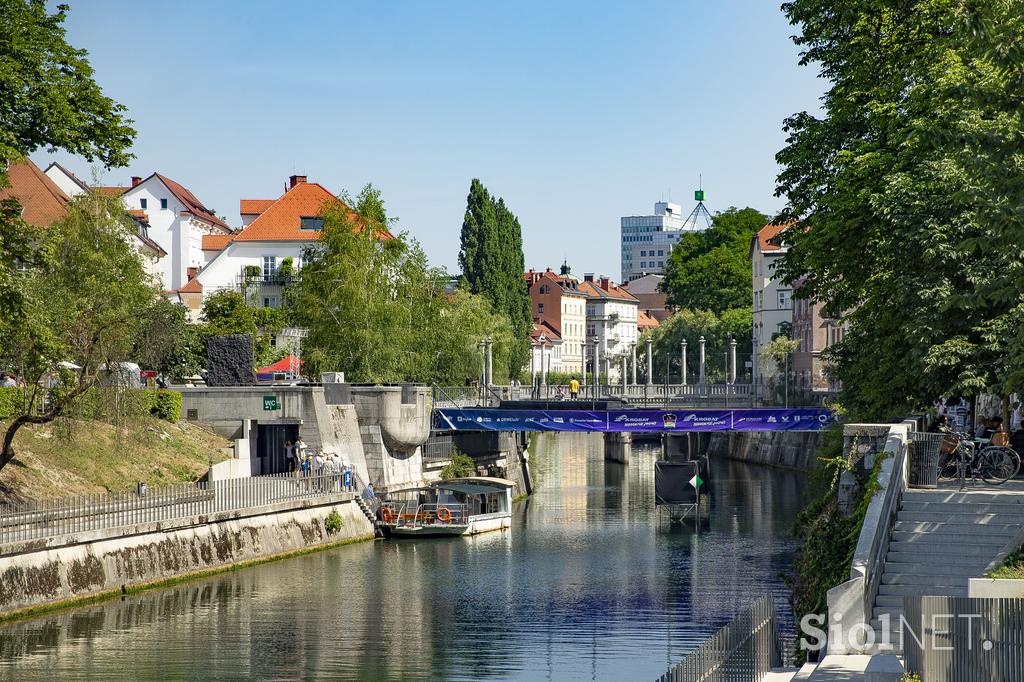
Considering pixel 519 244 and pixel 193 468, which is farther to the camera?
pixel 519 244

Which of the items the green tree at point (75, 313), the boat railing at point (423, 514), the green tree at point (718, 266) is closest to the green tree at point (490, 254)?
the green tree at point (718, 266)

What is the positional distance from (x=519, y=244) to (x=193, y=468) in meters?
68.7

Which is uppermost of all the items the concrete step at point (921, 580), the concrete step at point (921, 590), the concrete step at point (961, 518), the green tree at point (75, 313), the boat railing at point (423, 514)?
the green tree at point (75, 313)

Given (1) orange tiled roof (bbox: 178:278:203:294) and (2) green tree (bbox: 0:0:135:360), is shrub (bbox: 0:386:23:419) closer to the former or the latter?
(2) green tree (bbox: 0:0:135:360)

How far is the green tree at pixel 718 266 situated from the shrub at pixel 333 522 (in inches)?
3372

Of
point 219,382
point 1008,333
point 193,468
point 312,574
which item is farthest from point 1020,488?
point 219,382

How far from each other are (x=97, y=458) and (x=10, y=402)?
3.18 meters

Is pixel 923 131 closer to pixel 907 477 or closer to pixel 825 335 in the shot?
pixel 907 477

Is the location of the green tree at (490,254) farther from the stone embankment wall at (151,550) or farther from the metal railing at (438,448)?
the stone embankment wall at (151,550)

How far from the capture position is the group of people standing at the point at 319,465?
49406mm

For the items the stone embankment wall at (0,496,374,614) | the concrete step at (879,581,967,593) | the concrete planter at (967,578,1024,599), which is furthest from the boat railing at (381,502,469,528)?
the concrete planter at (967,578,1024,599)

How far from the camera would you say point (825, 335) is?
101 meters

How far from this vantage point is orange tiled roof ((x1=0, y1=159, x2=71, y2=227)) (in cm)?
8128

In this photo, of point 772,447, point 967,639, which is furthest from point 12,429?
point 772,447
